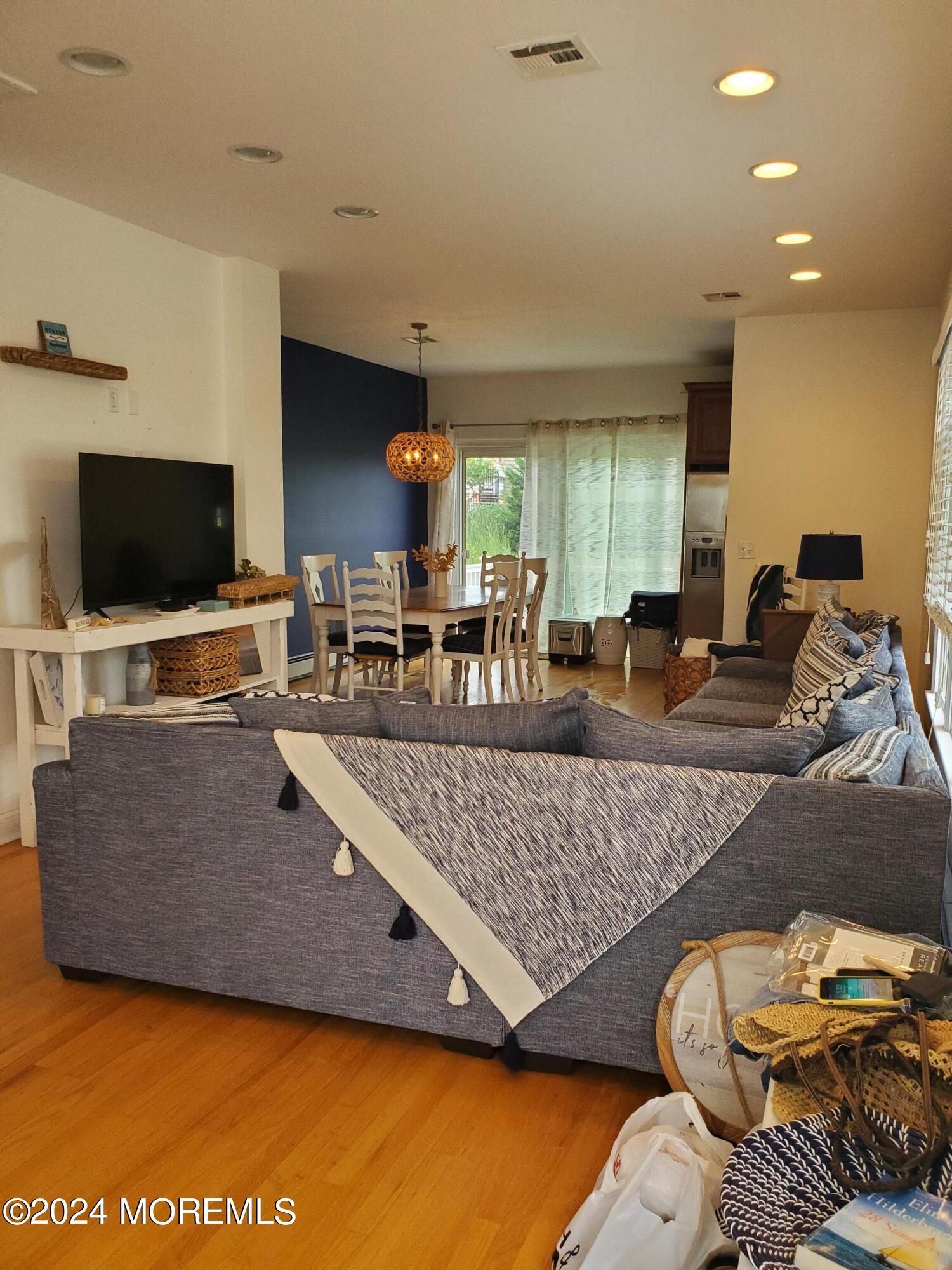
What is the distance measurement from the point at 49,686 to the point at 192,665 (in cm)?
76

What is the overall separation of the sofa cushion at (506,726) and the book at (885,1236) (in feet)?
4.15

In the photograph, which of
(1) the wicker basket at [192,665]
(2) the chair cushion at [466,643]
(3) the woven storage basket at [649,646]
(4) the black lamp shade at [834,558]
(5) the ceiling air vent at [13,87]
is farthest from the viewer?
(3) the woven storage basket at [649,646]

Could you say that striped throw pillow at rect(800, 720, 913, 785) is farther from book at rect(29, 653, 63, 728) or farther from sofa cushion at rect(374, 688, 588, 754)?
book at rect(29, 653, 63, 728)

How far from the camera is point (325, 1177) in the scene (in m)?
1.96

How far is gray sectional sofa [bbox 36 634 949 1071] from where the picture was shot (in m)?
2.02

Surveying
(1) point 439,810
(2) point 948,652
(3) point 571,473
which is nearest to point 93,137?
(1) point 439,810

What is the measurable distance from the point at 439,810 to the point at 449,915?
0.80 ft

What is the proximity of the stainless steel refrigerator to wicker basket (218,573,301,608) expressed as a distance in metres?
3.87

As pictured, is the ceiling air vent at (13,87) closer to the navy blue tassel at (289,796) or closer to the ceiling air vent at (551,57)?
the ceiling air vent at (551,57)

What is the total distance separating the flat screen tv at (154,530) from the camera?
4.28 m

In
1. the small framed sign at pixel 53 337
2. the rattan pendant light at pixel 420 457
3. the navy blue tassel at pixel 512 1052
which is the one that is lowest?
the navy blue tassel at pixel 512 1052

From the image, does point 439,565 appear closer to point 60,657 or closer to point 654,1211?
point 60,657

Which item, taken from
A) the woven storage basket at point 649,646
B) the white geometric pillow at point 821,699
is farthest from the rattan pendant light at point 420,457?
the white geometric pillow at point 821,699

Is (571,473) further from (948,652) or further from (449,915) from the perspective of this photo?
(449,915)
